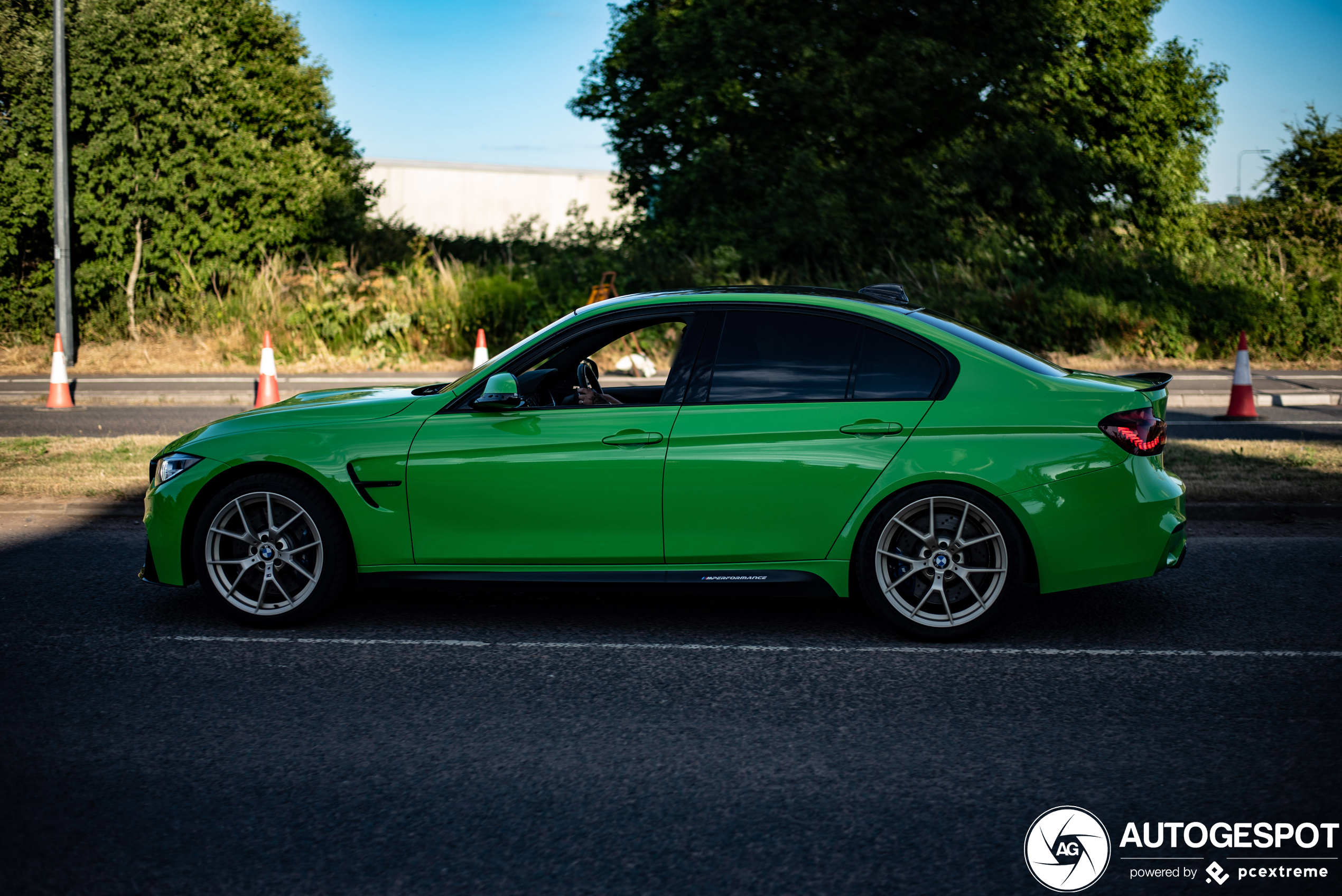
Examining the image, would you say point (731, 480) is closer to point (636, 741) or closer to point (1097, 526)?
point (636, 741)

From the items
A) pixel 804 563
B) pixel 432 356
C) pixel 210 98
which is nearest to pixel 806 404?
pixel 804 563

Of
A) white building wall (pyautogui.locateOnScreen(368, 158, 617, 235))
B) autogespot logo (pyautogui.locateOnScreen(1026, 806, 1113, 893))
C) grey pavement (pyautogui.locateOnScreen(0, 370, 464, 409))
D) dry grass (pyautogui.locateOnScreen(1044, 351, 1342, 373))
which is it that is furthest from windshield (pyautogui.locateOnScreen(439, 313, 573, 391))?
white building wall (pyautogui.locateOnScreen(368, 158, 617, 235))

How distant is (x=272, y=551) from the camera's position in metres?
5.37

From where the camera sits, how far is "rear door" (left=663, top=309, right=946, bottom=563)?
5.02 m

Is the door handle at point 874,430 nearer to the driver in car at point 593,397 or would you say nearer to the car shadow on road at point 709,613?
the car shadow on road at point 709,613

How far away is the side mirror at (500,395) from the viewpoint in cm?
511

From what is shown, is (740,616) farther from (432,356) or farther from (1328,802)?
(432,356)

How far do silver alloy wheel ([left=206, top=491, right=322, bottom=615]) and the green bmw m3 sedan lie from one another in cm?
1

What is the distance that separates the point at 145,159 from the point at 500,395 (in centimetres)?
2006

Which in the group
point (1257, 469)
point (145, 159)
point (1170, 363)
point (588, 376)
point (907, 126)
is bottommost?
point (1257, 469)

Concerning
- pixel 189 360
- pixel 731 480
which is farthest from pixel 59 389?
pixel 731 480

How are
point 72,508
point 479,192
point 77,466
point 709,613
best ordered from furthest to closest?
point 479,192, point 77,466, point 72,508, point 709,613

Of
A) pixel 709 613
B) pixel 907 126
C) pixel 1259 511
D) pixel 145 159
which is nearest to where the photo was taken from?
pixel 709 613

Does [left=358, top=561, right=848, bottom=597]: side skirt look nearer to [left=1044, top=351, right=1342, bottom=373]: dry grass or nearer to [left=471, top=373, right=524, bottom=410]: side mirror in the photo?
[left=471, top=373, right=524, bottom=410]: side mirror
